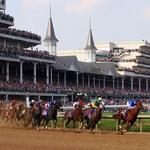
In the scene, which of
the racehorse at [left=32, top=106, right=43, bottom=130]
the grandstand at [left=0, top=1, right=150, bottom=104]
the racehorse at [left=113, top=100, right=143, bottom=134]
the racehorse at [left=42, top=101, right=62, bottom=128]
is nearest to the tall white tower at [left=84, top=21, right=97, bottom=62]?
the grandstand at [left=0, top=1, right=150, bottom=104]

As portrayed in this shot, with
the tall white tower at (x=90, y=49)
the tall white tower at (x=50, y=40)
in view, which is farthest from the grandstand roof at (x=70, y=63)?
the tall white tower at (x=90, y=49)

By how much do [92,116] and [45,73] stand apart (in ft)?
150

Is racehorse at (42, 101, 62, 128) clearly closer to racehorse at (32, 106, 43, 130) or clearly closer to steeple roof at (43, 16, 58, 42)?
racehorse at (32, 106, 43, 130)

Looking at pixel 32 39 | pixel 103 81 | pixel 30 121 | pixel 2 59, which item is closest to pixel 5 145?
pixel 30 121

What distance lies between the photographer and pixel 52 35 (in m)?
94.3

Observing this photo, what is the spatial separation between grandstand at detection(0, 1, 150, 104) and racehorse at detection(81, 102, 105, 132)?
87.2 feet

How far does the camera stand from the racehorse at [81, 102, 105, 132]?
88.0 ft

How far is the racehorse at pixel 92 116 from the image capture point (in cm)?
2683

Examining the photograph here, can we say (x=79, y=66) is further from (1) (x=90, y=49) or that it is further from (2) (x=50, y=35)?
(1) (x=90, y=49)

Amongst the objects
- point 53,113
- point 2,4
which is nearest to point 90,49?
point 2,4

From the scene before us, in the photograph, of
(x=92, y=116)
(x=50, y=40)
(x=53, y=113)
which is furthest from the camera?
(x=50, y=40)

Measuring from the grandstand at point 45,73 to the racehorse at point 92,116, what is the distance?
26.6m

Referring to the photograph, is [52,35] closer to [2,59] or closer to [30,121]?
[2,59]

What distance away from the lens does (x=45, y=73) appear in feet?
238
